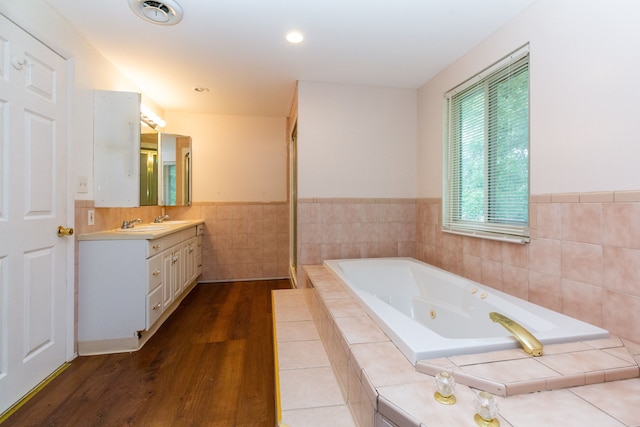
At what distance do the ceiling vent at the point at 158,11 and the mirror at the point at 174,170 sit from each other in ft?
5.94

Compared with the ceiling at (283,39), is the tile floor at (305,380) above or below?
below

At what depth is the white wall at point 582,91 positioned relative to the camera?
49.9 inches

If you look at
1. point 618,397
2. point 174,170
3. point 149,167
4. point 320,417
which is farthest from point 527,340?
point 174,170

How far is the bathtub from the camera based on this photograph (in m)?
1.16

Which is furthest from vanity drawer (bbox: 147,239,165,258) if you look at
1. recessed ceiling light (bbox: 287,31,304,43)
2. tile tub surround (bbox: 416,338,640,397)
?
tile tub surround (bbox: 416,338,640,397)

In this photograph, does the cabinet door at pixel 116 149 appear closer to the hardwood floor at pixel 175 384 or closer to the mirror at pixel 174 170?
the mirror at pixel 174 170

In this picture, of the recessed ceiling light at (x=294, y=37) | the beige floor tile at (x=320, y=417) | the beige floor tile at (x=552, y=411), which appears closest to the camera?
the beige floor tile at (x=552, y=411)

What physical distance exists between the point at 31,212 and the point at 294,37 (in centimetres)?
193

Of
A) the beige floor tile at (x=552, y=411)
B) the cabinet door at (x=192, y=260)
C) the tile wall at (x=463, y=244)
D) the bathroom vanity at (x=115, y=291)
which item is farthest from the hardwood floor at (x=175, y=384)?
the beige floor tile at (x=552, y=411)

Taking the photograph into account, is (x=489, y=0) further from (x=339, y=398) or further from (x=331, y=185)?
(x=339, y=398)

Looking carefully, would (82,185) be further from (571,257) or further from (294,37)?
(571,257)

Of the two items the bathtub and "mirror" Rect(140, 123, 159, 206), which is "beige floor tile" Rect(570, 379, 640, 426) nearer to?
the bathtub

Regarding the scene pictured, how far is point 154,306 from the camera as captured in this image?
7.50 ft

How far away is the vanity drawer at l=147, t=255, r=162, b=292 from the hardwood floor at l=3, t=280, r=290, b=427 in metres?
0.43
